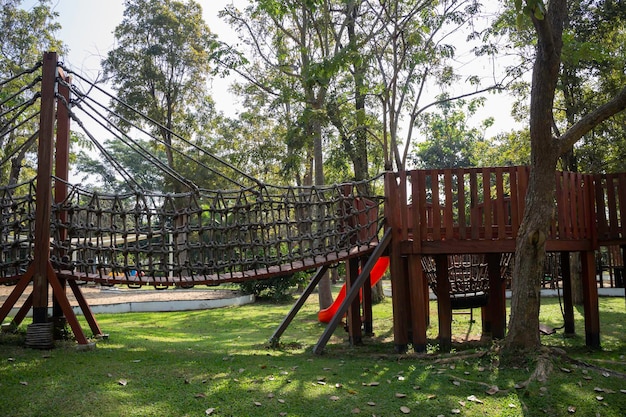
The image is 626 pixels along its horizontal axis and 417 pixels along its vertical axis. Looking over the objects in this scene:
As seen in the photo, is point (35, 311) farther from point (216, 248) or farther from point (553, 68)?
point (553, 68)

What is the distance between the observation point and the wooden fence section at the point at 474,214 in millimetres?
6496

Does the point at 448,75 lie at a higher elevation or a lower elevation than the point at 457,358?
higher

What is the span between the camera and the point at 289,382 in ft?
16.0

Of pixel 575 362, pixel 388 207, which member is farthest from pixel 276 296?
pixel 575 362

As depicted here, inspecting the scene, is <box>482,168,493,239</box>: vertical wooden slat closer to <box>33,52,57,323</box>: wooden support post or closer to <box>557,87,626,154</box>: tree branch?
<box>557,87,626,154</box>: tree branch

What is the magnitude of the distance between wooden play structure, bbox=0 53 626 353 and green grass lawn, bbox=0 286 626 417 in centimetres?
54

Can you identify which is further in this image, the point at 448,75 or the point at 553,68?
the point at 448,75

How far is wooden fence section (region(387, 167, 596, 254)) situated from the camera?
6.50 metres

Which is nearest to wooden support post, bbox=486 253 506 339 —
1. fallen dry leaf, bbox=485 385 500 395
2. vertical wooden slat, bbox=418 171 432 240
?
vertical wooden slat, bbox=418 171 432 240

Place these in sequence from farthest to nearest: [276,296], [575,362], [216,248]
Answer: [276,296] < [216,248] < [575,362]

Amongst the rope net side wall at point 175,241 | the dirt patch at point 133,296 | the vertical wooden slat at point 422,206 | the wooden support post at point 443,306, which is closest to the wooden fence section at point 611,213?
the wooden support post at point 443,306

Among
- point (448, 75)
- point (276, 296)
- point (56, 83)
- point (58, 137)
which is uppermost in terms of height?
point (448, 75)

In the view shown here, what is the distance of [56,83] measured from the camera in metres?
6.39

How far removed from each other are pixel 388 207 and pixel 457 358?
203cm
